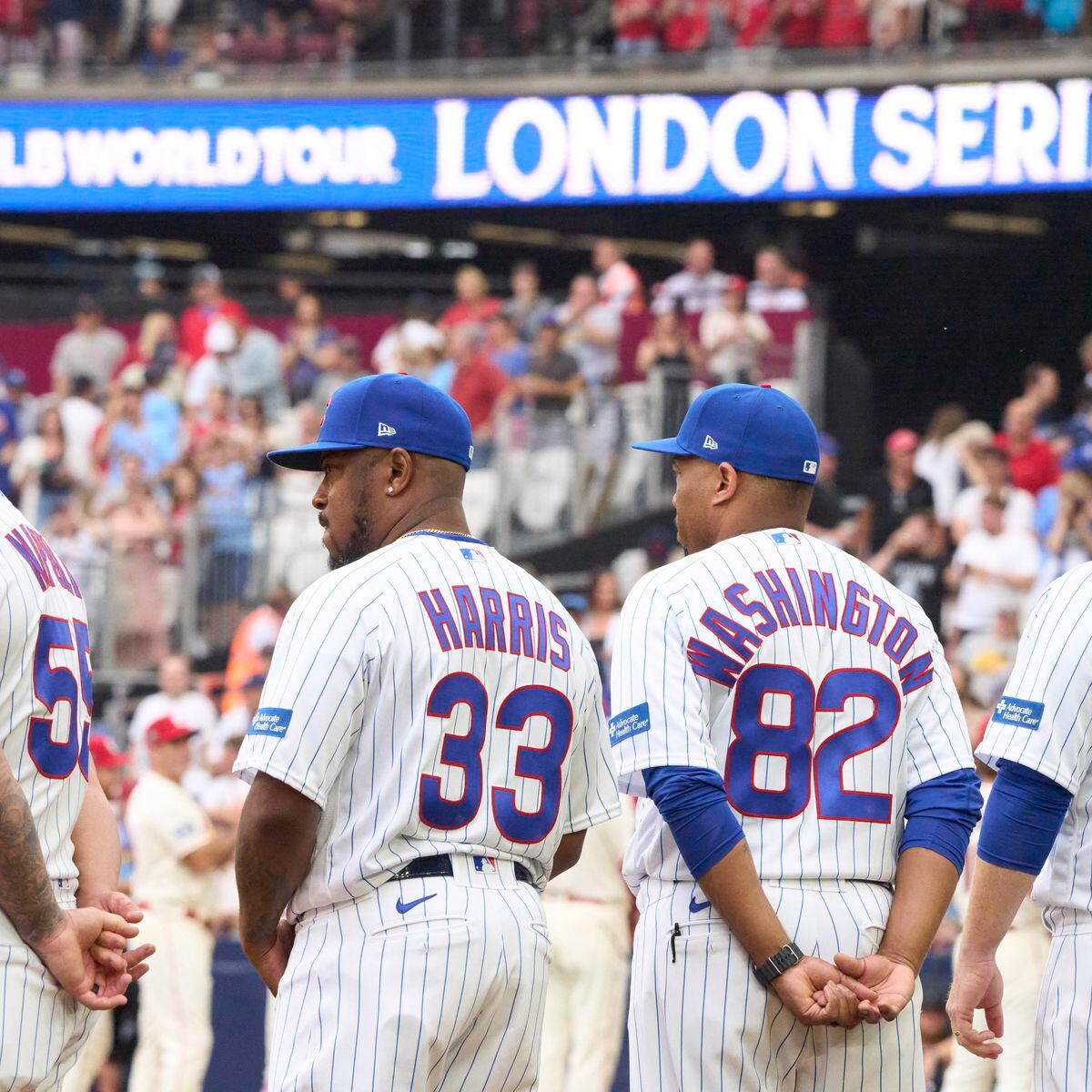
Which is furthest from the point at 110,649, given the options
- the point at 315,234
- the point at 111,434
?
the point at 315,234

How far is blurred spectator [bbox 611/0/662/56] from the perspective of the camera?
1772 centimetres

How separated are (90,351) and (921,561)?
8602 mm

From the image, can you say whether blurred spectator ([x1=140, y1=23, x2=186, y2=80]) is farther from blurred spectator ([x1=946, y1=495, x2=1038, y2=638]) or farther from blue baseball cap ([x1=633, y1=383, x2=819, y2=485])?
blue baseball cap ([x1=633, y1=383, x2=819, y2=485])

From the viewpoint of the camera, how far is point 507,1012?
356cm

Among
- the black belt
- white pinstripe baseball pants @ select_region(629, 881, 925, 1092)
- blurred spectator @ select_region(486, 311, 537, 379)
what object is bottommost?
white pinstripe baseball pants @ select_region(629, 881, 925, 1092)

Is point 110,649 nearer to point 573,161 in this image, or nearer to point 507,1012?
point 573,161

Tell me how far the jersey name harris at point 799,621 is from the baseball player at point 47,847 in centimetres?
113

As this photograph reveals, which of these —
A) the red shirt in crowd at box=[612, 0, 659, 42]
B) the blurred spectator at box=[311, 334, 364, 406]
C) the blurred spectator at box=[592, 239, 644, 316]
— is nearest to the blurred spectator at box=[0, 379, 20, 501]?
the blurred spectator at box=[311, 334, 364, 406]

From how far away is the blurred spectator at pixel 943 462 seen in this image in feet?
46.5

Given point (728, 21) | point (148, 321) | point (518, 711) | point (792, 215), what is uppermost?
point (728, 21)

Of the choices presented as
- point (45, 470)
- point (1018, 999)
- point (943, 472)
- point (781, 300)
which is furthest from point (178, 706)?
point (781, 300)

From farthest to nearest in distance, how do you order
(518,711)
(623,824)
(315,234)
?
1. (315,234)
2. (623,824)
3. (518,711)

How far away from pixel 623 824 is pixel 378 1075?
238 inches

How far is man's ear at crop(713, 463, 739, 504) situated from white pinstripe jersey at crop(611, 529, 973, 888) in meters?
0.17
